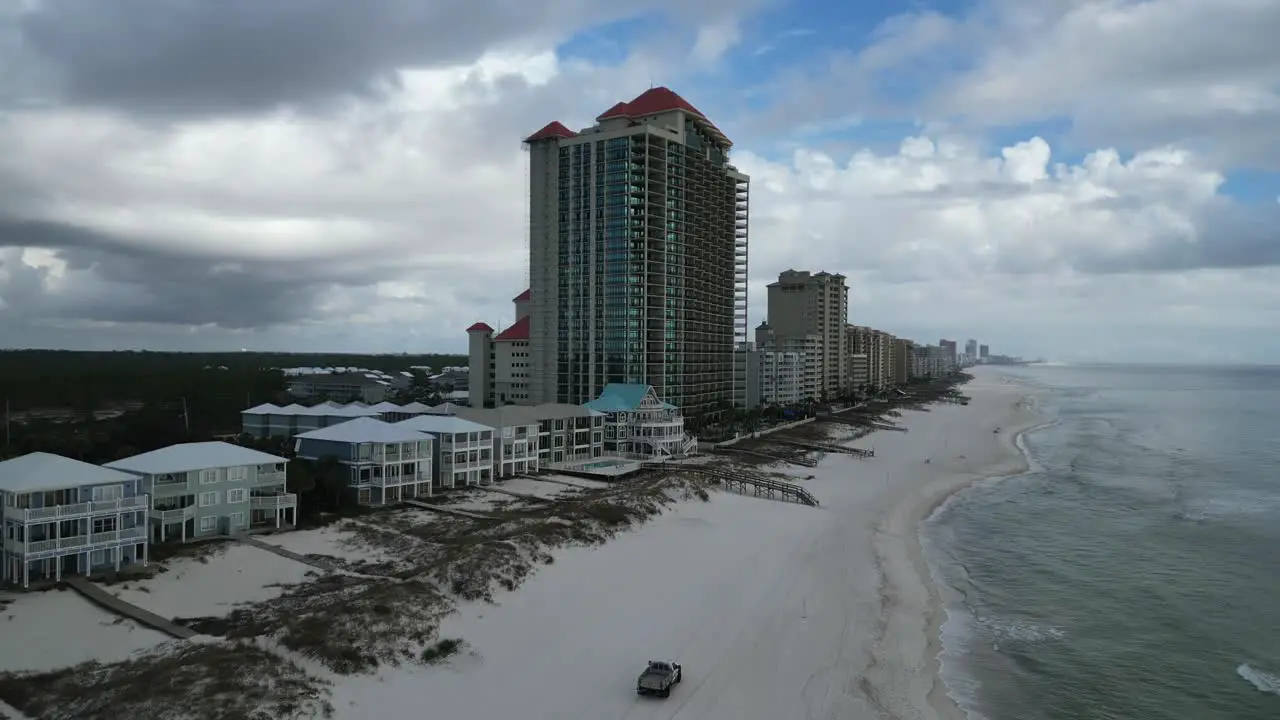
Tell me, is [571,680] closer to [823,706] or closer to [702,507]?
[823,706]

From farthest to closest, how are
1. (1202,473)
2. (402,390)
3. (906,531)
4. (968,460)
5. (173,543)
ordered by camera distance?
1. (402,390)
2. (968,460)
3. (1202,473)
4. (906,531)
5. (173,543)

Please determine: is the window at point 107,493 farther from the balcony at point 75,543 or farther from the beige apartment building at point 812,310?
the beige apartment building at point 812,310

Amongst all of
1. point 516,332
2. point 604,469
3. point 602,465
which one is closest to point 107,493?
point 604,469

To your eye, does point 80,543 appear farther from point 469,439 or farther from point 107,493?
point 469,439

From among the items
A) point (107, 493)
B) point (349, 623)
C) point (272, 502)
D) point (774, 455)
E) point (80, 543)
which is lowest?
point (774, 455)

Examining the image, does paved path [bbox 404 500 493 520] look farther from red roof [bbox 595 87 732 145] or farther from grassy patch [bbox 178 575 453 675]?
red roof [bbox 595 87 732 145]

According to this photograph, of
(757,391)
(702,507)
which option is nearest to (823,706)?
(702,507)
